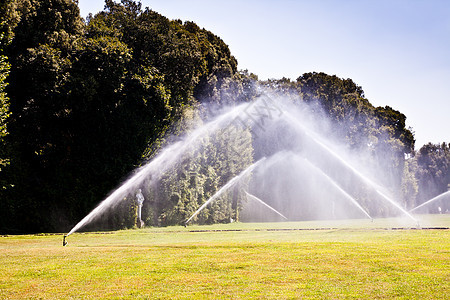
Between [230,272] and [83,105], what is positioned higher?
A: [83,105]

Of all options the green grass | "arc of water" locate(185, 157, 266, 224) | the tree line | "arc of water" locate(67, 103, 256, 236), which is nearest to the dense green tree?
"arc of water" locate(185, 157, 266, 224)

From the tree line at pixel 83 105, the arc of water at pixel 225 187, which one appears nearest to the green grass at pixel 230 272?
the tree line at pixel 83 105

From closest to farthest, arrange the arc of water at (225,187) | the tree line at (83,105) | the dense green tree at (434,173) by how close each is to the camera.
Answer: the tree line at (83,105), the arc of water at (225,187), the dense green tree at (434,173)

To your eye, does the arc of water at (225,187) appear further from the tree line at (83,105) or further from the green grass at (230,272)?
the green grass at (230,272)

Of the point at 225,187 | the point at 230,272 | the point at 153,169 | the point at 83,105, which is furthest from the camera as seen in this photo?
the point at 225,187

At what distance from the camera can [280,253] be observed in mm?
17781

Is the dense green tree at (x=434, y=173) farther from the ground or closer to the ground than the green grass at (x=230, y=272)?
farther from the ground

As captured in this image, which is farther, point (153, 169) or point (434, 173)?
point (434, 173)

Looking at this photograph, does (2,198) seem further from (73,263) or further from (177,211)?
(73,263)

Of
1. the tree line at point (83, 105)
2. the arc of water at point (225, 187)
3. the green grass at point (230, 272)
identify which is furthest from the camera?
the arc of water at point (225, 187)

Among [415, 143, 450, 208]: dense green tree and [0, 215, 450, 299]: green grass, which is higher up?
[415, 143, 450, 208]: dense green tree

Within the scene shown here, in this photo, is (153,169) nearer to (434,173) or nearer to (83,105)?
(83,105)

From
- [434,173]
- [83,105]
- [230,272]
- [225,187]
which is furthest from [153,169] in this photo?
[434,173]

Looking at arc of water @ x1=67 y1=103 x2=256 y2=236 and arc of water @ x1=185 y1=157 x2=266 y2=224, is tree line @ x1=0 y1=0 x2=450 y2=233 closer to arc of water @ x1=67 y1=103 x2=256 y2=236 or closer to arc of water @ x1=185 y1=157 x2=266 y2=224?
arc of water @ x1=67 y1=103 x2=256 y2=236
